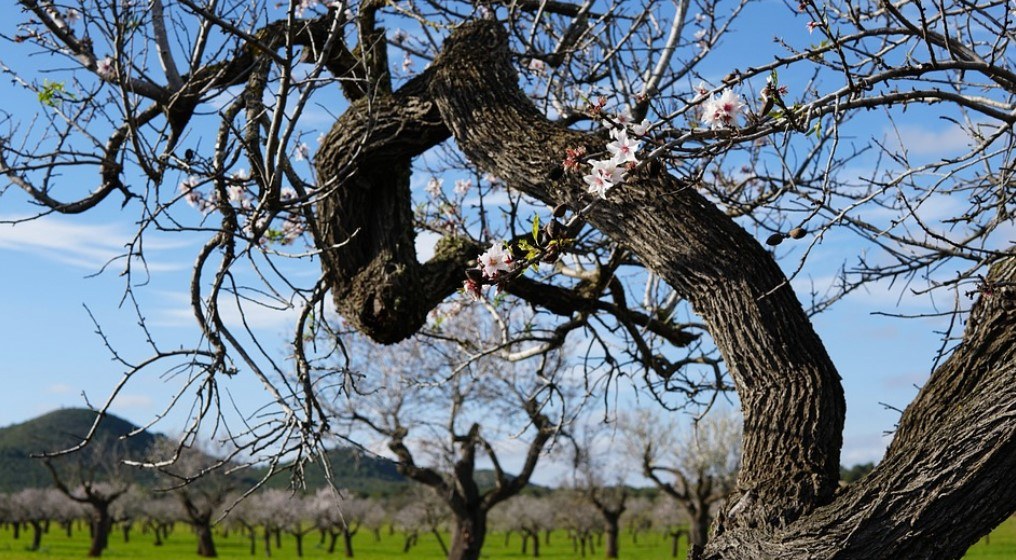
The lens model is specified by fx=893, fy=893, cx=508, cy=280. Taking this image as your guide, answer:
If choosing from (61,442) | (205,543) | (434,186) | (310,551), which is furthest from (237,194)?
(61,442)

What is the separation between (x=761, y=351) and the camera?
3596 mm

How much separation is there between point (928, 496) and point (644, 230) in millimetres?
1476

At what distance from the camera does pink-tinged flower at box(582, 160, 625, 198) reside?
9.75 feet

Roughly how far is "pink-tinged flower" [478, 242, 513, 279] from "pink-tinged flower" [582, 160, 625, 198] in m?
0.37

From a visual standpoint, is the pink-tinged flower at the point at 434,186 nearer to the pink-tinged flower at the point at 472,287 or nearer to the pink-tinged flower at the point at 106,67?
the pink-tinged flower at the point at 106,67

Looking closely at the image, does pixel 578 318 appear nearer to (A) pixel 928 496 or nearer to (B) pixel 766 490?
(B) pixel 766 490

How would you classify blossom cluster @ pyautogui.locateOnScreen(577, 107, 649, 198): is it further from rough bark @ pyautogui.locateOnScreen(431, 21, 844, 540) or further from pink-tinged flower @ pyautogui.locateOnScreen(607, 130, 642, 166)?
rough bark @ pyautogui.locateOnScreen(431, 21, 844, 540)

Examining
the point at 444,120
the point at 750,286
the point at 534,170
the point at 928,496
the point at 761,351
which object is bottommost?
the point at 928,496

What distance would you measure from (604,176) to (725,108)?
0.46m

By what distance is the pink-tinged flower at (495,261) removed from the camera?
2.93m

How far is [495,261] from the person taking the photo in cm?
294

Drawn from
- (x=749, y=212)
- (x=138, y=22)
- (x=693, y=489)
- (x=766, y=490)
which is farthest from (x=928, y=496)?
(x=693, y=489)

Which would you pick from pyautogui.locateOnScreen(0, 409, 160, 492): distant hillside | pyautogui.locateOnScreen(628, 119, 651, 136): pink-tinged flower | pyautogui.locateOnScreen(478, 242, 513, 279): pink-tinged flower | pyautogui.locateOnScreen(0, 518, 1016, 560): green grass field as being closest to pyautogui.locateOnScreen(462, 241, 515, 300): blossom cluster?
pyautogui.locateOnScreen(478, 242, 513, 279): pink-tinged flower

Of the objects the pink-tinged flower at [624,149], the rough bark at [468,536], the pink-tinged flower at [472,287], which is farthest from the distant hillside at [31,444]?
the pink-tinged flower at [624,149]
